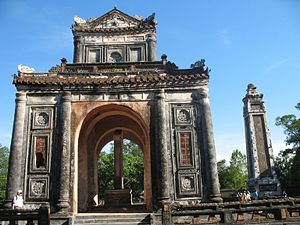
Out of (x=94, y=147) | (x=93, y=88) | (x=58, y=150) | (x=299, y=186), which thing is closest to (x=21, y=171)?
(x=58, y=150)

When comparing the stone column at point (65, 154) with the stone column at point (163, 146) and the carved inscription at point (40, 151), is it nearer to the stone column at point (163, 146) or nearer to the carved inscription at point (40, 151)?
A: the carved inscription at point (40, 151)

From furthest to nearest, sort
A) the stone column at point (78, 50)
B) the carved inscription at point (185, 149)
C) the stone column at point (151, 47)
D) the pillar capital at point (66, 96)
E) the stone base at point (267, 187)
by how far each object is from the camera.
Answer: the stone column at point (78, 50) → the stone column at point (151, 47) → the stone base at point (267, 187) → the pillar capital at point (66, 96) → the carved inscription at point (185, 149)

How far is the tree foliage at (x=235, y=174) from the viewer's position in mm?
46994

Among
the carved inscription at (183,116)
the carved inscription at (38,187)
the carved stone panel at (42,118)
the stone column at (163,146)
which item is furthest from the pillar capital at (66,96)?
the carved inscription at (183,116)

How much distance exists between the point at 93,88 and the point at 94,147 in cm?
641

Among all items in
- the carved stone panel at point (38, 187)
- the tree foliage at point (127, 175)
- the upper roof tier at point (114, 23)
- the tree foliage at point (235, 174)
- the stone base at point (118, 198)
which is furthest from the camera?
the tree foliage at point (235, 174)

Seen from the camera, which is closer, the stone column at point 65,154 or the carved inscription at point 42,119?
the stone column at point 65,154

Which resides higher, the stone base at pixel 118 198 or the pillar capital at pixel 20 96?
the pillar capital at pixel 20 96

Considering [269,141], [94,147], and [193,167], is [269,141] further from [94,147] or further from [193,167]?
[94,147]

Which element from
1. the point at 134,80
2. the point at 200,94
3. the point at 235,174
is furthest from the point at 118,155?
the point at 235,174

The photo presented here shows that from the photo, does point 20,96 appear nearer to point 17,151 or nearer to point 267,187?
point 17,151

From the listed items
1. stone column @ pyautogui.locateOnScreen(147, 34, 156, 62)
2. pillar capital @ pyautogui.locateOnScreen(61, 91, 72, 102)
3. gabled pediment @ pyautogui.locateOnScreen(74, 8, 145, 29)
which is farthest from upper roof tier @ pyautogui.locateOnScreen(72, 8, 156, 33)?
pillar capital @ pyautogui.locateOnScreen(61, 91, 72, 102)

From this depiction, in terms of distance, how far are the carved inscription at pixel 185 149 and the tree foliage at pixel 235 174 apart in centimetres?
3259

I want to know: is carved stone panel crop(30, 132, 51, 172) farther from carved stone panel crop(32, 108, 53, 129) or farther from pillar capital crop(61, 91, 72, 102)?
pillar capital crop(61, 91, 72, 102)
